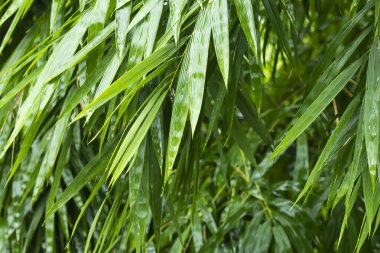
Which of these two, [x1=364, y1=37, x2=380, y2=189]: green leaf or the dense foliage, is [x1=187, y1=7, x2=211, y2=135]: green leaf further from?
[x1=364, y1=37, x2=380, y2=189]: green leaf

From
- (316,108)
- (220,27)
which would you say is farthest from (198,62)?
(316,108)

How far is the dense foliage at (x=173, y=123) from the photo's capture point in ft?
3.29

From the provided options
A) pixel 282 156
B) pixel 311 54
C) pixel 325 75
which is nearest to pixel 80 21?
pixel 325 75

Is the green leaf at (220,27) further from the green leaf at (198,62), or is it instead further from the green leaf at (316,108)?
the green leaf at (316,108)

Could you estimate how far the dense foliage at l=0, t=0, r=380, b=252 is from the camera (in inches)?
39.5

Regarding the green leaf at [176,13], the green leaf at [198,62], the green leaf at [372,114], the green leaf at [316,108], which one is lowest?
the green leaf at [372,114]

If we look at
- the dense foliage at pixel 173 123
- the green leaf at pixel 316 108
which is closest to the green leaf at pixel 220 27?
the dense foliage at pixel 173 123

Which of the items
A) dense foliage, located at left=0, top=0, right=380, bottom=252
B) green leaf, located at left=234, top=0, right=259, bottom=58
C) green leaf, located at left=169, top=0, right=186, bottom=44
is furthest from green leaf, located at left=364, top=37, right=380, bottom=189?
green leaf, located at left=169, top=0, right=186, bottom=44

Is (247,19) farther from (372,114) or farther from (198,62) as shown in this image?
(372,114)

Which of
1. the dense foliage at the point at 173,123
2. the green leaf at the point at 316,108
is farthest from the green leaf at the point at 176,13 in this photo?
the green leaf at the point at 316,108

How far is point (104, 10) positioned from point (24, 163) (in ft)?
1.86

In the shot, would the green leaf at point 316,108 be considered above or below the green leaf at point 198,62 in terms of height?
below

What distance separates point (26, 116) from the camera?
39.4 inches

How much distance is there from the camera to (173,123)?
1.00 metres
